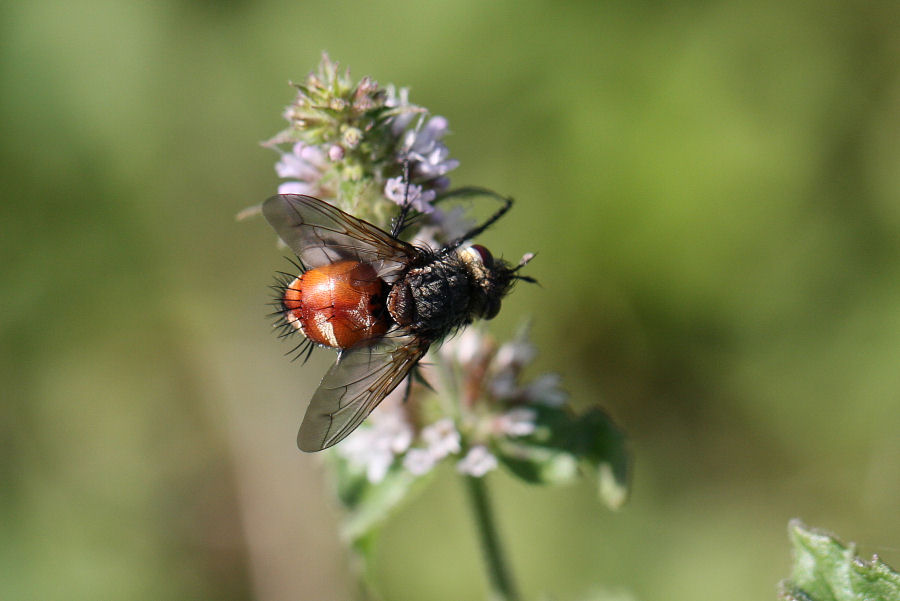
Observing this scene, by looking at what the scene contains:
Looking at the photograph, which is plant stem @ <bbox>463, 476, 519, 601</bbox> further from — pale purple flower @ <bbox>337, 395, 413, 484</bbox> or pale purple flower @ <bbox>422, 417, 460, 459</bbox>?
pale purple flower @ <bbox>337, 395, 413, 484</bbox>

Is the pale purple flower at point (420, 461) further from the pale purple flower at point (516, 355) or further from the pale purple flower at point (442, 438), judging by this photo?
the pale purple flower at point (516, 355)

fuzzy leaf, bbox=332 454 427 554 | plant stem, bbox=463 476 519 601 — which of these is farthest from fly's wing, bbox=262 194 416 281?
plant stem, bbox=463 476 519 601

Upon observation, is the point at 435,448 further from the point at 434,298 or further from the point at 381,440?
the point at 434,298

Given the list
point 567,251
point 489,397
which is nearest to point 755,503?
point 567,251

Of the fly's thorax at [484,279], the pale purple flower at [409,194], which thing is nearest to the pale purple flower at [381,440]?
the fly's thorax at [484,279]

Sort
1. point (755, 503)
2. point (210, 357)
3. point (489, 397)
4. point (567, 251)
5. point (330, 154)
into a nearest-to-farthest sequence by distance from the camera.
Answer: point (330, 154) → point (489, 397) → point (755, 503) → point (567, 251) → point (210, 357)

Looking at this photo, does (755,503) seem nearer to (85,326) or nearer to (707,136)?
(707,136)

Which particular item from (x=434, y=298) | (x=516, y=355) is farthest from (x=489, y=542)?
(x=434, y=298)
